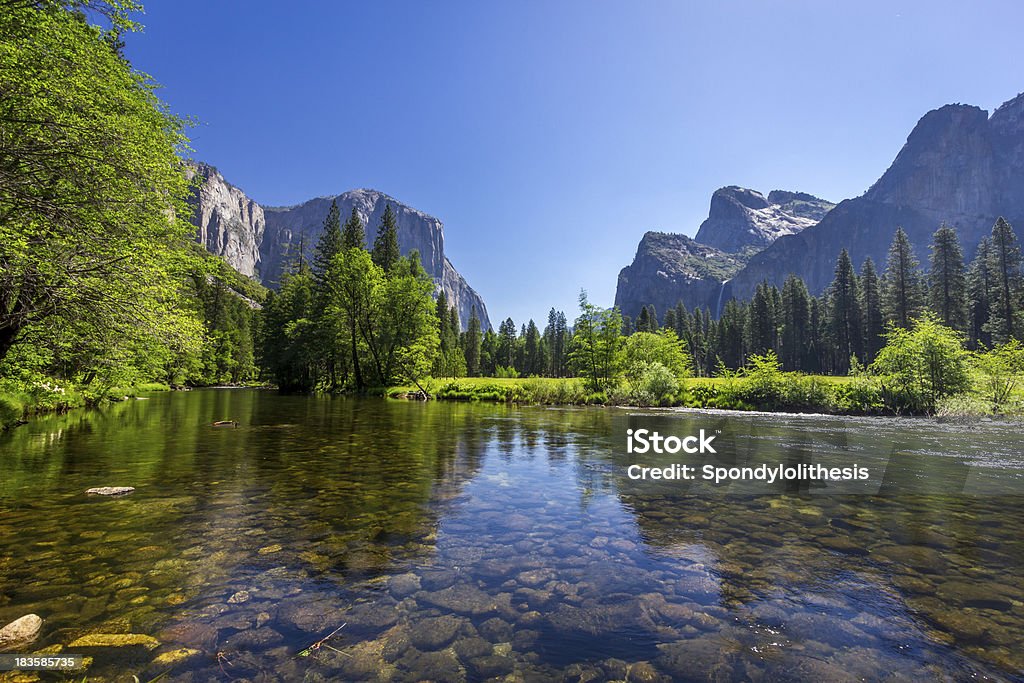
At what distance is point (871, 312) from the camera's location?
282 ft

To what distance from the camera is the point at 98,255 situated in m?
12.3

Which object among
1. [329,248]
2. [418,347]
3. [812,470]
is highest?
[329,248]

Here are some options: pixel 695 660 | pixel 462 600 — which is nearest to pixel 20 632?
pixel 462 600

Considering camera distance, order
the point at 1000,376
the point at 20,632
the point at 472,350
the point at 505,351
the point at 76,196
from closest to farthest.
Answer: the point at 20,632
the point at 76,196
the point at 1000,376
the point at 472,350
the point at 505,351

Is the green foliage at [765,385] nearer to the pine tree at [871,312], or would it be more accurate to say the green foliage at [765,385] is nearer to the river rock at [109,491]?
the river rock at [109,491]

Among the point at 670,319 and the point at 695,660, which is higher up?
the point at 670,319

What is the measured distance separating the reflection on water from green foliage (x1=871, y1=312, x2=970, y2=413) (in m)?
20.2

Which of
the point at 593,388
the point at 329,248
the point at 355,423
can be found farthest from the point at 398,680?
the point at 329,248

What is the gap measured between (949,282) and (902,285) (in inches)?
218

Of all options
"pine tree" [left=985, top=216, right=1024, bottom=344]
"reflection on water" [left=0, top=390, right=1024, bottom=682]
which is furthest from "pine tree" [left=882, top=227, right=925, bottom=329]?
"reflection on water" [left=0, top=390, right=1024, bottom=682]

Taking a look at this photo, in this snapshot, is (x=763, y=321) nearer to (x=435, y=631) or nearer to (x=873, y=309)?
(x=873, y=309)

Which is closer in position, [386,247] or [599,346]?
[599,346]

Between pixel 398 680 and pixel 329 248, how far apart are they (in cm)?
6455

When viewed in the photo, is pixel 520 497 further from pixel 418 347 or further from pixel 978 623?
pixel 418 347
